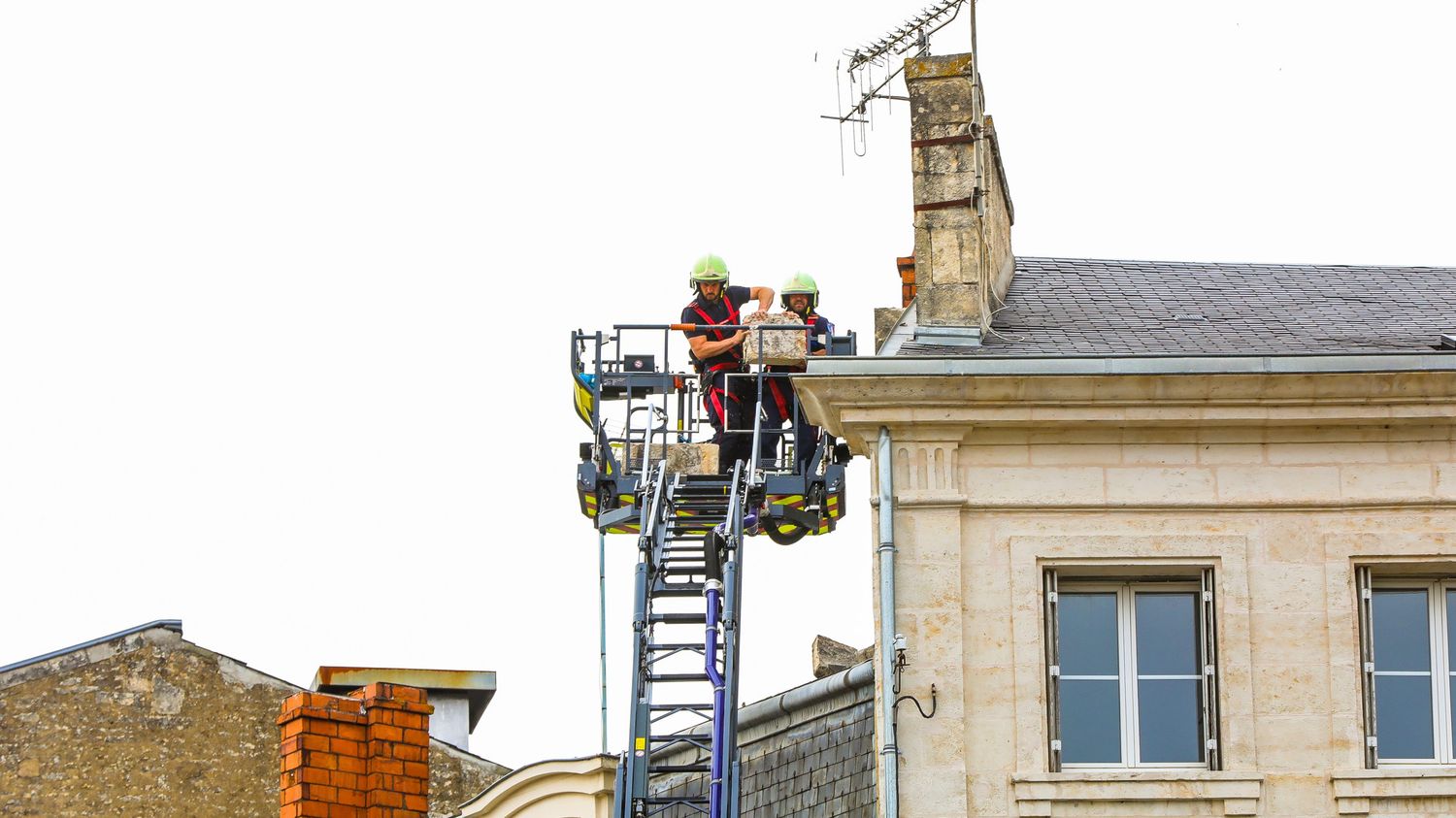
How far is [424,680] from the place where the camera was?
80.3ft

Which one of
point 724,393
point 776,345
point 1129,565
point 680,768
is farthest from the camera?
point 724,393

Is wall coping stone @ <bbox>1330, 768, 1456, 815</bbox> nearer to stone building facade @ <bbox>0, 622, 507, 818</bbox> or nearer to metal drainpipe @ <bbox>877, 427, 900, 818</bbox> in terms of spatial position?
metal drainpipe @ <bbox>877, 427, 900, 818</bbox>

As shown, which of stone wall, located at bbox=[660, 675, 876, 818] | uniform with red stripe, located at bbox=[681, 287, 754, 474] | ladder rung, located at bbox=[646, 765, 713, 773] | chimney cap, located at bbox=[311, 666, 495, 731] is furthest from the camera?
chimney cap, located at bbox=[311, 666, 495, 731]

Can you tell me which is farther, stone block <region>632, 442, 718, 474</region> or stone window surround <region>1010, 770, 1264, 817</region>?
stone block <region>632, 442, 718, 474</region>

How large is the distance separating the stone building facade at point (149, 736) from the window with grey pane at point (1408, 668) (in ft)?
34.0

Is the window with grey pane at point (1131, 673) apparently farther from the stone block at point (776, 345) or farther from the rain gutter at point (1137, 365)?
the stone block at point (776, 345)

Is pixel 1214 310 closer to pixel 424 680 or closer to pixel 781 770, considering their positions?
pixel 781 770

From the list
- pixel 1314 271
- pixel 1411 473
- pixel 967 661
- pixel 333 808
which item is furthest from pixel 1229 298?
pixel 333 808

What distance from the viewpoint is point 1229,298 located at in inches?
717

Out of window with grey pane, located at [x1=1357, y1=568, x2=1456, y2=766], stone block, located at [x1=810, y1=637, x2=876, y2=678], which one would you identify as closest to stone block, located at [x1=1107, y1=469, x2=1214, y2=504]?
window with grey pane, located at [x1=1357, y1=568, x2=1456, y2=766]

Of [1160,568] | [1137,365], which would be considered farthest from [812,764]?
[1137,365]

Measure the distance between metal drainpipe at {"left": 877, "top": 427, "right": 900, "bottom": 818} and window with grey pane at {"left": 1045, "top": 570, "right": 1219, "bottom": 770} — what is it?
0.96m

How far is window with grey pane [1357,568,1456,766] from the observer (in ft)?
50.2

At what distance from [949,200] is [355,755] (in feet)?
17.5
